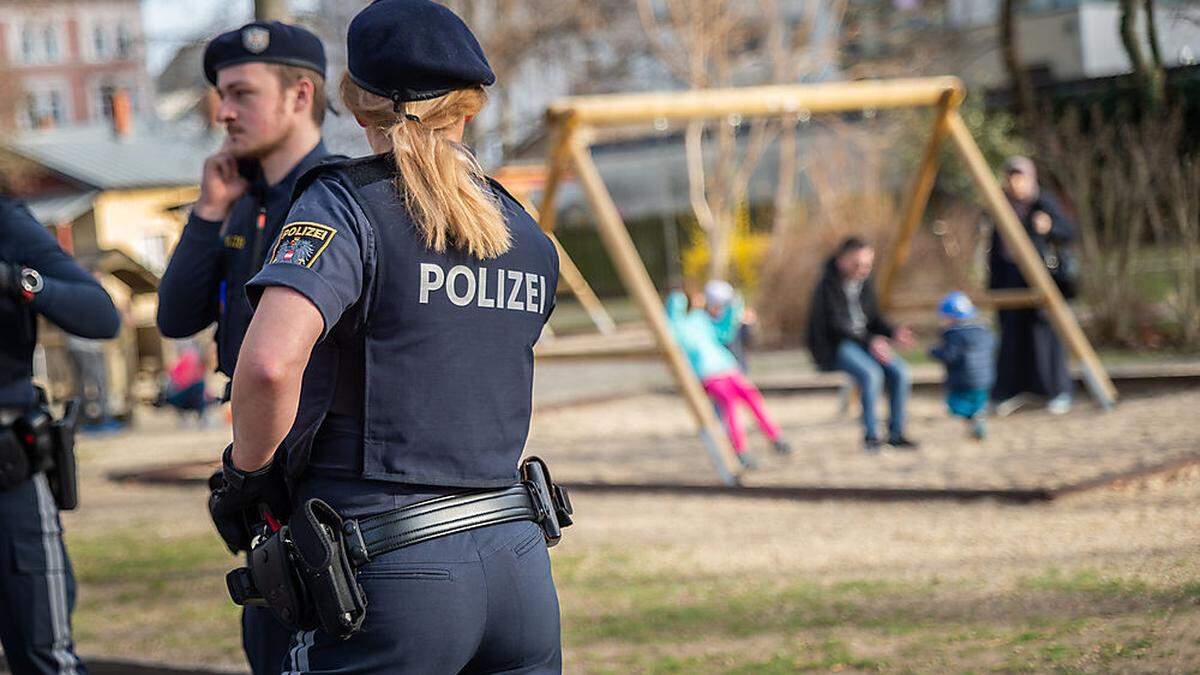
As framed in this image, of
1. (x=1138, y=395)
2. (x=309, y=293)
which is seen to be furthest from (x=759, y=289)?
(x=309, y=293)

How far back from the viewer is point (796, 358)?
1845 centimetres

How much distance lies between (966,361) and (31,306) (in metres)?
7.23

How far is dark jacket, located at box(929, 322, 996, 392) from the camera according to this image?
10070mm

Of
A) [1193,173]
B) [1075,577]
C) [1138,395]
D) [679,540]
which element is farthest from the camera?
[1138,395]

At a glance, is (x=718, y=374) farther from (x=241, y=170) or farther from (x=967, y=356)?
(x=241, y=170)

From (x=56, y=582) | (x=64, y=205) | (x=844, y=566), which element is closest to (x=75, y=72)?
(x=64, y=205)

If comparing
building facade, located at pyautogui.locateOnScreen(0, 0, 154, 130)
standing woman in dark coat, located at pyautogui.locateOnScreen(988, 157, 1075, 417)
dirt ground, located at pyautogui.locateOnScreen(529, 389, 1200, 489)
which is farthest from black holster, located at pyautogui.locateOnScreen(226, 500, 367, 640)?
building facade, located at pyautogui.locateOnScreen(0, 0, 154, 130)

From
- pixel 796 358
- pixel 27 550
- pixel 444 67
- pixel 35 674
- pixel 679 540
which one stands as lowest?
pixel 796 358

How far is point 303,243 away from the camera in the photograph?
2447 millimetres

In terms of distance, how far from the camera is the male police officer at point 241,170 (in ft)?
12.4

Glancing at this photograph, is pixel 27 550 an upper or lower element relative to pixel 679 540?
upper

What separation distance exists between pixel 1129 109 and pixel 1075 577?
3187 millimetres

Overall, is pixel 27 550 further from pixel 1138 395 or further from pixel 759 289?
pixel 759 289

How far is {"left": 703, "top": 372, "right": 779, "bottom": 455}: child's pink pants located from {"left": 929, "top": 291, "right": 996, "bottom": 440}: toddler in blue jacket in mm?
1268
